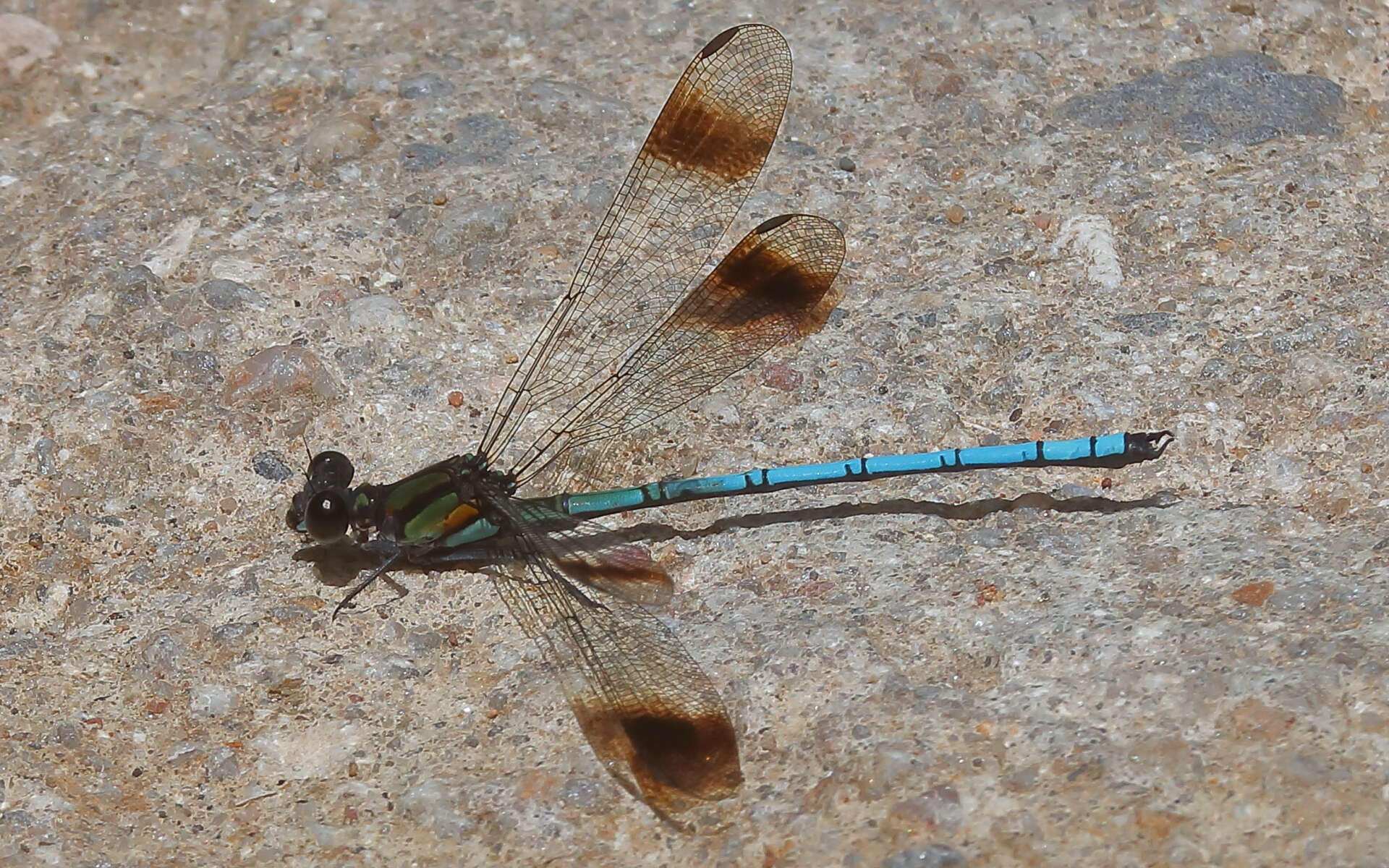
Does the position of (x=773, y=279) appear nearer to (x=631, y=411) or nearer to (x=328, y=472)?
(x=631, y=411)

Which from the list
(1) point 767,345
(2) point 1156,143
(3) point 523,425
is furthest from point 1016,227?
(3) point 523,425

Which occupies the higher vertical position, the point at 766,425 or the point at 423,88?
the point at 423,88

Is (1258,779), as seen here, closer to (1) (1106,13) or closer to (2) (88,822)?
(2) (88,822)

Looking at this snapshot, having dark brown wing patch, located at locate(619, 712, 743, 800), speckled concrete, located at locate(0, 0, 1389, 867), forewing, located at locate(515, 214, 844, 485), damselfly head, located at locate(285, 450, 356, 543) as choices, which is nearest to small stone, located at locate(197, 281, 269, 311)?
speckled concrete, located at locate(0, 0, 1389, 867)

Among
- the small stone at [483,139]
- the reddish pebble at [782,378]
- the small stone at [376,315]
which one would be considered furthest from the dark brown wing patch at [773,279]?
the small stone at [483,139]

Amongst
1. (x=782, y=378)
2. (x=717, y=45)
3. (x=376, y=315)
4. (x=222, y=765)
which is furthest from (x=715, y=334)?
(x=222, y=765)

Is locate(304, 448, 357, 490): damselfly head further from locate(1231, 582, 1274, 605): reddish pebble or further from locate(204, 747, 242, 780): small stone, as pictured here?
locate(1231, 582, 1274, 605): reddish pebble
